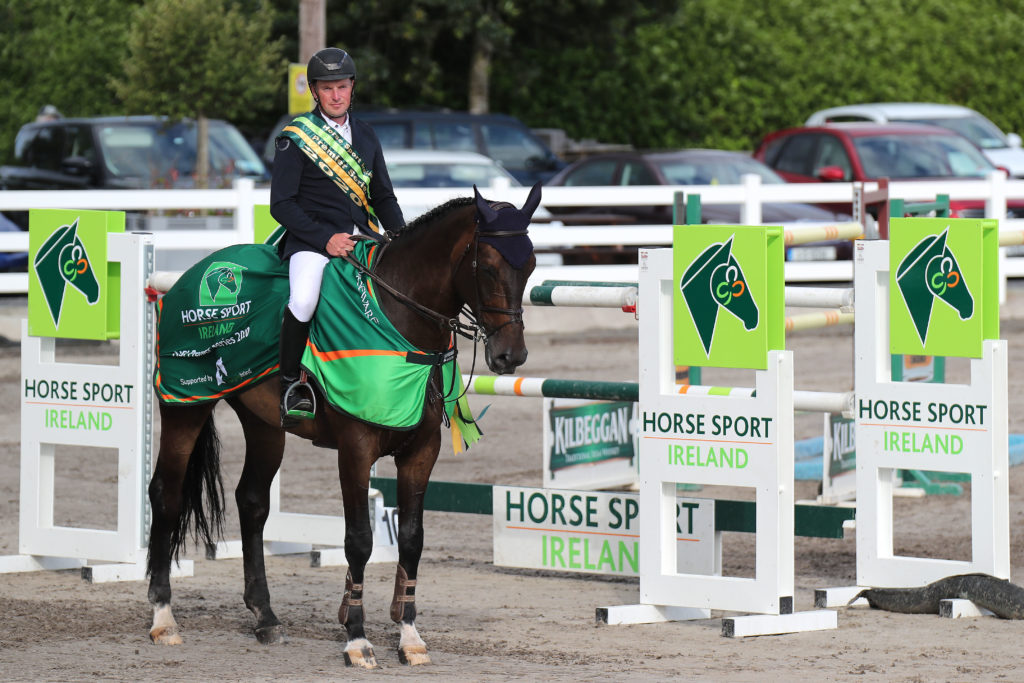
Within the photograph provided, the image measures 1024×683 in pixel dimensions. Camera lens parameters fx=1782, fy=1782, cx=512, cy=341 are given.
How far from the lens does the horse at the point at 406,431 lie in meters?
6.43

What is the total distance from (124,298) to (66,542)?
1216 millimetres

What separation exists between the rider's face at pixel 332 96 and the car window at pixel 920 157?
49.3 feet

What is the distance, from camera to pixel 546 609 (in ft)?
25.5

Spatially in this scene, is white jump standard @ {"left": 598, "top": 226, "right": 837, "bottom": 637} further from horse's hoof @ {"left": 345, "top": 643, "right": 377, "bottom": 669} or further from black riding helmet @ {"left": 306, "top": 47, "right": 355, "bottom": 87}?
→ black riding helmet @ {"left": 306, "top": 47, "right": 355, "bottom": 87}

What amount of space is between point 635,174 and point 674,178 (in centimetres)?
60

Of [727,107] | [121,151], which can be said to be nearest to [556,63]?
[727,107]

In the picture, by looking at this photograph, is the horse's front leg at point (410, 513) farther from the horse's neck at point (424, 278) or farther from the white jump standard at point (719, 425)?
the white jump standard at point (719, 425)

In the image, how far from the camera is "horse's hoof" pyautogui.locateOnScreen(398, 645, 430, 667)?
21.9ft

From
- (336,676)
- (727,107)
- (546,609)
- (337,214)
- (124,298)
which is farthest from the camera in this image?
(727,107)

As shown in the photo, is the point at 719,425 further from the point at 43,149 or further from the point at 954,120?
the point at 954,120

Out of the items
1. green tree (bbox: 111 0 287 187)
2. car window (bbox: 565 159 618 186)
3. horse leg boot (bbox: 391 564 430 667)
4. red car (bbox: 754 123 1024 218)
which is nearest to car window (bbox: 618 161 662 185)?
car window (bbox: 565 159 618 186)

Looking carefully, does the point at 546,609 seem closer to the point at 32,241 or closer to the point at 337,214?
the point at 337,214

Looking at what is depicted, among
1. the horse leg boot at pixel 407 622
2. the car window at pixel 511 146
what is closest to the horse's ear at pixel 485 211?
the horse leg boot at pixel 407 622

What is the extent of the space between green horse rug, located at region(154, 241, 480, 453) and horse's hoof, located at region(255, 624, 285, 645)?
0.98 m
